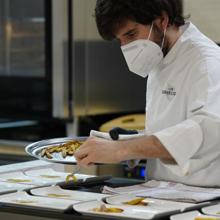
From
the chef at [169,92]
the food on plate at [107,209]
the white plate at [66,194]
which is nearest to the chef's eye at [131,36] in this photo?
the chef at [169,92]

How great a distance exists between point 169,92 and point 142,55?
0.38 feet

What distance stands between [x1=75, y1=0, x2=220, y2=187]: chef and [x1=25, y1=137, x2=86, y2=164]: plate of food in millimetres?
112

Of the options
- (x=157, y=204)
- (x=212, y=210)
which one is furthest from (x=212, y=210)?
(x=157, y=204)

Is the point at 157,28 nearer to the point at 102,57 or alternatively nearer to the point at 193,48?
the point at 193,48

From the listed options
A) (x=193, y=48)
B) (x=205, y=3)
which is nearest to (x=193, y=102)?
(x=193, y=48)

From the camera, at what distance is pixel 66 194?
5.31 feet

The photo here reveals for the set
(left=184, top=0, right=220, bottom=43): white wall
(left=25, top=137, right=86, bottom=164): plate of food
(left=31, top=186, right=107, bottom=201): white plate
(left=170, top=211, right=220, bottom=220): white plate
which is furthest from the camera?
(left=184, top=0, right=220, bottom=43): white wall

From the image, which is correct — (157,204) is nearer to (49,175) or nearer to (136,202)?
(136,202)

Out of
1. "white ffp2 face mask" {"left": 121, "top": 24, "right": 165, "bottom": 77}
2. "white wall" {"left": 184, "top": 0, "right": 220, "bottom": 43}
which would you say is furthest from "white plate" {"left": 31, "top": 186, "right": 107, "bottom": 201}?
"white wall" {"left": 184, "top": 0, "right": 220, "bottom": 43}

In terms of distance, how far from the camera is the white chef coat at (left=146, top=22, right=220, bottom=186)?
163cm

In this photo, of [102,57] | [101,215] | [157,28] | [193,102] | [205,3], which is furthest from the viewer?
[102,57]

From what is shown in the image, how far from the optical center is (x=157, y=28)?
1.79m

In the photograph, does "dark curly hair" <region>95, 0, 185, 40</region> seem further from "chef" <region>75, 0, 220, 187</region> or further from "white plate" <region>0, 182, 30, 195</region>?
"white plate" <region>0, 182, 30, 195</region>

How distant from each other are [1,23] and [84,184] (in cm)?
172
